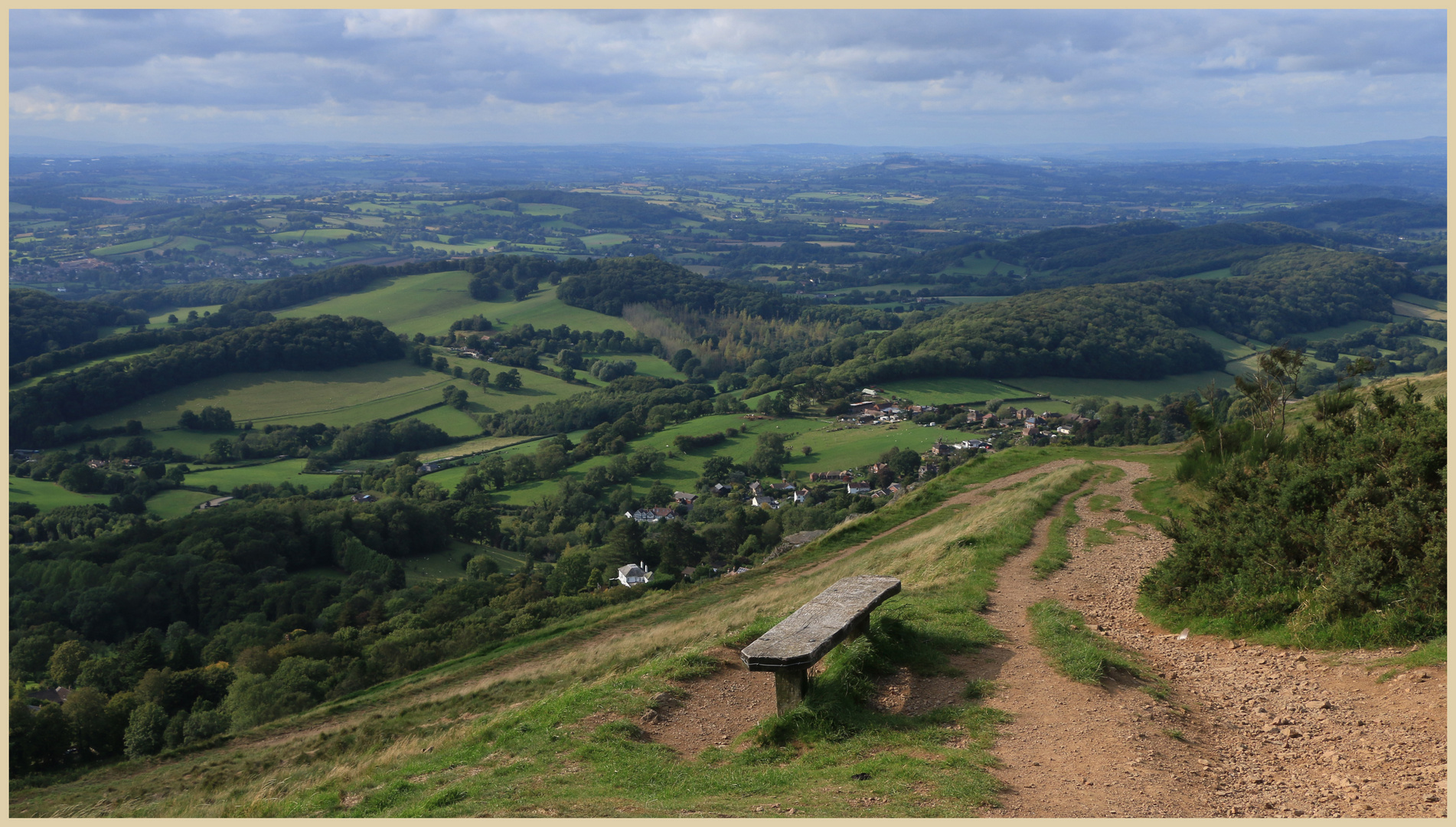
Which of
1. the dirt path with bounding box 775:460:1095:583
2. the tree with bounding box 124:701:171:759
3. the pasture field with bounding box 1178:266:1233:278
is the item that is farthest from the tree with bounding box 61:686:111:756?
the pasture field with bounding box 1178:266:1233:278

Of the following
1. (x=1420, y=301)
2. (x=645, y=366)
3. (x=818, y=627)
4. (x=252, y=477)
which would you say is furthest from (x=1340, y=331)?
(x=818, y=627)

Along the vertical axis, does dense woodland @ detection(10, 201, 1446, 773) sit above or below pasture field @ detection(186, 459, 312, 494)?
above

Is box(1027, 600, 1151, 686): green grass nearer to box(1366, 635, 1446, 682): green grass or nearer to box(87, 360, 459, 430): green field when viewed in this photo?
box(1366, 635, 1446, 682): green grass

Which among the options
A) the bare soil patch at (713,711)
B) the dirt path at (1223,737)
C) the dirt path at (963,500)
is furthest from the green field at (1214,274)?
the bare soil patch at (713,711)

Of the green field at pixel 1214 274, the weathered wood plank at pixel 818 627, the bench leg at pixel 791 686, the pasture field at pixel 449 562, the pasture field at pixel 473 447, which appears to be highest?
the weathered wood plank at pixel 818 627

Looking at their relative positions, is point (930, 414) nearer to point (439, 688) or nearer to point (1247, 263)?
point (439, 688)

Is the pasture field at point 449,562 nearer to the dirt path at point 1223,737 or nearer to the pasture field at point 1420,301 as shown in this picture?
the dirt path at point 1223,737

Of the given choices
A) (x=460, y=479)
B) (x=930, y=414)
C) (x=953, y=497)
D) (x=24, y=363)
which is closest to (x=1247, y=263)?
(x=930, y=414)

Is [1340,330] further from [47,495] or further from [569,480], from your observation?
[47,495]
